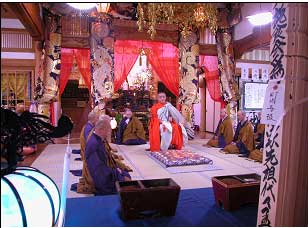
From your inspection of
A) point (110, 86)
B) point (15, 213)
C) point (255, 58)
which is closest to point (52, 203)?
point (15, 213)

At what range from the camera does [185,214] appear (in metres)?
2.85

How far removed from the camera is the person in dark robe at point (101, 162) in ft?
10.8

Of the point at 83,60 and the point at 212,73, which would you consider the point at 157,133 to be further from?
the point at 212,73

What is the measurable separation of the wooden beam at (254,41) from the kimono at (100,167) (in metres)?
5.94

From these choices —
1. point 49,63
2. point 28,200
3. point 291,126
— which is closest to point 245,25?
point 49,63

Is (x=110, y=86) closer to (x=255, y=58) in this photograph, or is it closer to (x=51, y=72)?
(x=51, y=72)

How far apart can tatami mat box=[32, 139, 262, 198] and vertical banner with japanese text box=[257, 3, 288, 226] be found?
2213mm

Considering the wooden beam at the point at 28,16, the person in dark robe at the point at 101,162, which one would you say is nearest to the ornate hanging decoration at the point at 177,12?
the wooden beam at the point at 28,16

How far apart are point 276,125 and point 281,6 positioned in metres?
0.73

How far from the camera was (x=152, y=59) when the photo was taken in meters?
8.59

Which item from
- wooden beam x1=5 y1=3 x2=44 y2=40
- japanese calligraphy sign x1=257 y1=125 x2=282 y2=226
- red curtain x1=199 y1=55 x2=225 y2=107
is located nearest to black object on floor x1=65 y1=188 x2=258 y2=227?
japanese calligraphy sign x1=257 y1=125 x2=282 y2=226

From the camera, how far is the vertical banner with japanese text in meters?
1.64

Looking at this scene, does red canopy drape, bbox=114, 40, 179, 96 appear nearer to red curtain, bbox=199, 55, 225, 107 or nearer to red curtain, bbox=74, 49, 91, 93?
red curtain, bbox=74, 49, 91, 93

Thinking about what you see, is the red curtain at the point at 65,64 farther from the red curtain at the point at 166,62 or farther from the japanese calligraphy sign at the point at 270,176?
the japanese calligraphy sign at the point at 270,176
